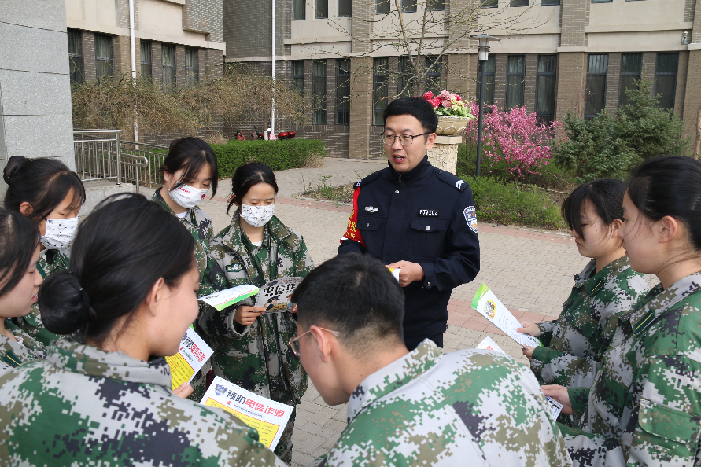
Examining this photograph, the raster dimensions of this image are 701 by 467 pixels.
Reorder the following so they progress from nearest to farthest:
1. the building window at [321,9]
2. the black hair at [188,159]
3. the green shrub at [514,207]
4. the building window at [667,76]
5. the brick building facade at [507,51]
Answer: the black hair at [188,159]
the green shrub at [514,207]
the brick building facade at [507,51]
the building window at [667,76]
the building window at [321,9]

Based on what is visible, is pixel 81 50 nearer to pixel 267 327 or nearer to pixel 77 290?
pixel 267 327

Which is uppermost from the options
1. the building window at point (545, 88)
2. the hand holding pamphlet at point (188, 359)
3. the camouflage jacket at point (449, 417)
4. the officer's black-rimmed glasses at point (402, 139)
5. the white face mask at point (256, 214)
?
the building window at point (545, 88)

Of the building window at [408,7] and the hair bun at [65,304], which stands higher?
the building window at [408,7]

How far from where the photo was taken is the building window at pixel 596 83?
19.9 metres

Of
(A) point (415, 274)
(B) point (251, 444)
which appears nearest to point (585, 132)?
(A) point (415, 274)

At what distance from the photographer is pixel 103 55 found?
61.0ft

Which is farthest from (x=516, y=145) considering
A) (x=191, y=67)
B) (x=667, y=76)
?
(x=191, y=67)

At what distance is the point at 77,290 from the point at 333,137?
23538 mm

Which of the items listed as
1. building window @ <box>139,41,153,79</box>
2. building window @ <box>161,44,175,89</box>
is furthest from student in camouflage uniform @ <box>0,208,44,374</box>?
building window @ <box>161,44,175,89</box>

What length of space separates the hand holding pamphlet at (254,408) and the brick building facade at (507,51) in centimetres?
1530

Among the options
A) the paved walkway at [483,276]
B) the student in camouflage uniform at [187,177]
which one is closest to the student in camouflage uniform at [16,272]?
the student in camouflage uniform at [187,177]

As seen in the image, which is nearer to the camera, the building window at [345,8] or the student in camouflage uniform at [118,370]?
the student in camouflage uniform at [118,370]

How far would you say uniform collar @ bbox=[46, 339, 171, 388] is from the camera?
1.12 metres

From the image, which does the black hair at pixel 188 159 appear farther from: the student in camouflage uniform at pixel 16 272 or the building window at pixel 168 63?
the building window at pixel 168 63
